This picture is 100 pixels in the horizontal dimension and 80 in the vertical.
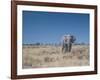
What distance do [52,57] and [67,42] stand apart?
0.21m

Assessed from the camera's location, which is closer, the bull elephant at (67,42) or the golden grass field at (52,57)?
the golden grass field at (52,57)

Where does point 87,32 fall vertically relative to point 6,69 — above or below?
above

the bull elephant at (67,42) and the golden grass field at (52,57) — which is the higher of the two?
the bull elephant at (67,42)

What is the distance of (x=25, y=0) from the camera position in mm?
1940

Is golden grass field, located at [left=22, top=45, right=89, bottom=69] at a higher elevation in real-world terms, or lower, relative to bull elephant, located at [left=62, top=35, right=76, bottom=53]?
lower

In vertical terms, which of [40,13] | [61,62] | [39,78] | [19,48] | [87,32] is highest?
[40,13]

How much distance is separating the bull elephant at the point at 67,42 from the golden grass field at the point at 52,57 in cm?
4

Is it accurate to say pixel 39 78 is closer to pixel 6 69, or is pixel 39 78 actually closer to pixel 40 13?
pixel 6 69

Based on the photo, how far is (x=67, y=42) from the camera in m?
2.08

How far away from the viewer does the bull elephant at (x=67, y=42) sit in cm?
207

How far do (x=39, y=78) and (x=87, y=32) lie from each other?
654 millimetres

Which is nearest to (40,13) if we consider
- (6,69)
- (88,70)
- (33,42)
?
(33,42)

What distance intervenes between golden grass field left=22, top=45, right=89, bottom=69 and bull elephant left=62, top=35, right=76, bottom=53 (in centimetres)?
4

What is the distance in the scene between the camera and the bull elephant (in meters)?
2.07
